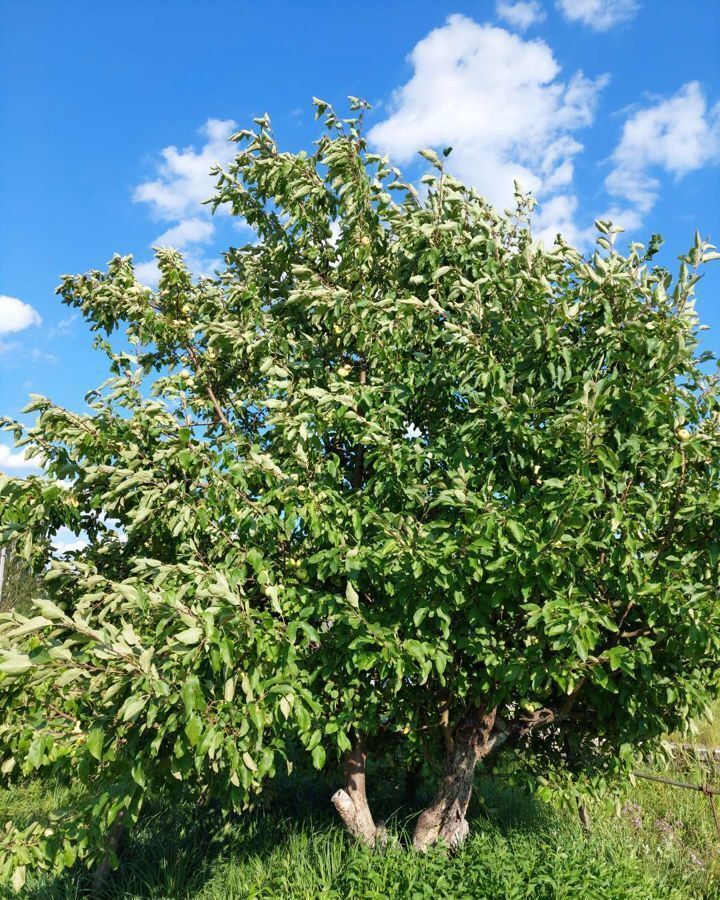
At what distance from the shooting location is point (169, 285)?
6.71 metres

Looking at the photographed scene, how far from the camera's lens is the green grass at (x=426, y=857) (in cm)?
507

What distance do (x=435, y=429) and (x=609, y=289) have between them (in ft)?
5.43

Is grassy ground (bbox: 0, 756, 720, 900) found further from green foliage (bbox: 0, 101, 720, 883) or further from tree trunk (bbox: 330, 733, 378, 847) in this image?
green foliage (bbox: 0, 101, 720, 883)

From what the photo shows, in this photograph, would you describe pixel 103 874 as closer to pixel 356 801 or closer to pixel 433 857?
pixel 356 801

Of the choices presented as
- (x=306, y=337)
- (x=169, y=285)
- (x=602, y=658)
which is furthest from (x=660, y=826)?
(x=169, y=285)

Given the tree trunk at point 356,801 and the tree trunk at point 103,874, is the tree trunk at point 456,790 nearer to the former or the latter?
the tree trunk at point 356,801

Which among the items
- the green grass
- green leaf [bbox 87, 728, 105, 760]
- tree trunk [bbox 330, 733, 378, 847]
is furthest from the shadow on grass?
green leaf [bbox 87, 728, 105, 760]

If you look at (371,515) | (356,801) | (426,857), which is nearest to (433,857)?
(426,857)

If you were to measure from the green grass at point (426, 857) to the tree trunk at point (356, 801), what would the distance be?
146 millimetres

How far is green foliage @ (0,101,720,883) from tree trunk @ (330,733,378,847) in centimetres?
36

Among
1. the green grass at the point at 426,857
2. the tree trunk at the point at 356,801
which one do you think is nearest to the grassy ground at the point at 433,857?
the green grass at the point at 426,857

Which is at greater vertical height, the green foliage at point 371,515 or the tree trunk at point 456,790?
the green foliage at point 371,515

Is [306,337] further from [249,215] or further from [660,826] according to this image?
[660,826]

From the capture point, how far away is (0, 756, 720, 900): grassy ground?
5062mm
